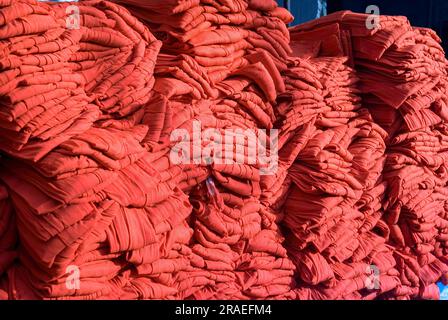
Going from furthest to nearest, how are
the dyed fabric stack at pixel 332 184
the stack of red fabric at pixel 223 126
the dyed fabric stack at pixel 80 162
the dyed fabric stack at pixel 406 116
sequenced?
1. the dyed fabric stack at pixel 406 116
2. the dyed fabric stack at pixel 332 184
3. the stack of red fabric at pixel 223 126
4. the dyed fabric stack at pixel 80 162

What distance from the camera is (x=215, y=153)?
1.88 m

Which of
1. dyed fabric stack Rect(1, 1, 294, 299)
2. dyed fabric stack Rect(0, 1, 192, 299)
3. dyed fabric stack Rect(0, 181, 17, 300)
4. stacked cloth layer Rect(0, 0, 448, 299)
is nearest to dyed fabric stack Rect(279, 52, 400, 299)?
stacked cloth layer Rect(0, 0, 448, 299)

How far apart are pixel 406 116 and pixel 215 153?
129 cm

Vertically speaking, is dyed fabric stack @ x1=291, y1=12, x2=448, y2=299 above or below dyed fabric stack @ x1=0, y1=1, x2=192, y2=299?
below

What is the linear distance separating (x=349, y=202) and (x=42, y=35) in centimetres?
144

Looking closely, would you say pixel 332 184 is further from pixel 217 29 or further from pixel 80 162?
pixel 80 162

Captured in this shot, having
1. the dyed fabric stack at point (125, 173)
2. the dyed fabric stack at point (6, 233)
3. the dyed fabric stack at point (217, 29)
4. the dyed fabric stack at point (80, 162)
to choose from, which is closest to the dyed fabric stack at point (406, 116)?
the dyed fabric stack at point (217, 29)

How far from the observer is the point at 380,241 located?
9.08 ft

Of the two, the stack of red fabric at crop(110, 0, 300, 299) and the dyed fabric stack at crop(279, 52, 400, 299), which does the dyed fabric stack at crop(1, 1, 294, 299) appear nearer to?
the stack of red fabric at crop(110, 0, 300, 299)

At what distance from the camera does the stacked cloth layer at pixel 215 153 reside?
1377mm

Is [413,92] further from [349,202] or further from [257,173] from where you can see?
[257,173]

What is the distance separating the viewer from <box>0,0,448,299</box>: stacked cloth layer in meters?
1.38

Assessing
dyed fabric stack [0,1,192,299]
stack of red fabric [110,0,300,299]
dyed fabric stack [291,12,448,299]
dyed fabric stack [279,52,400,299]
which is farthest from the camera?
dyed fabric stack [291,12,448,299]

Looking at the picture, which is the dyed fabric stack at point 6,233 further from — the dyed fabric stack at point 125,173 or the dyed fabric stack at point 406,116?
the dyed fabric stack at point 406,116
